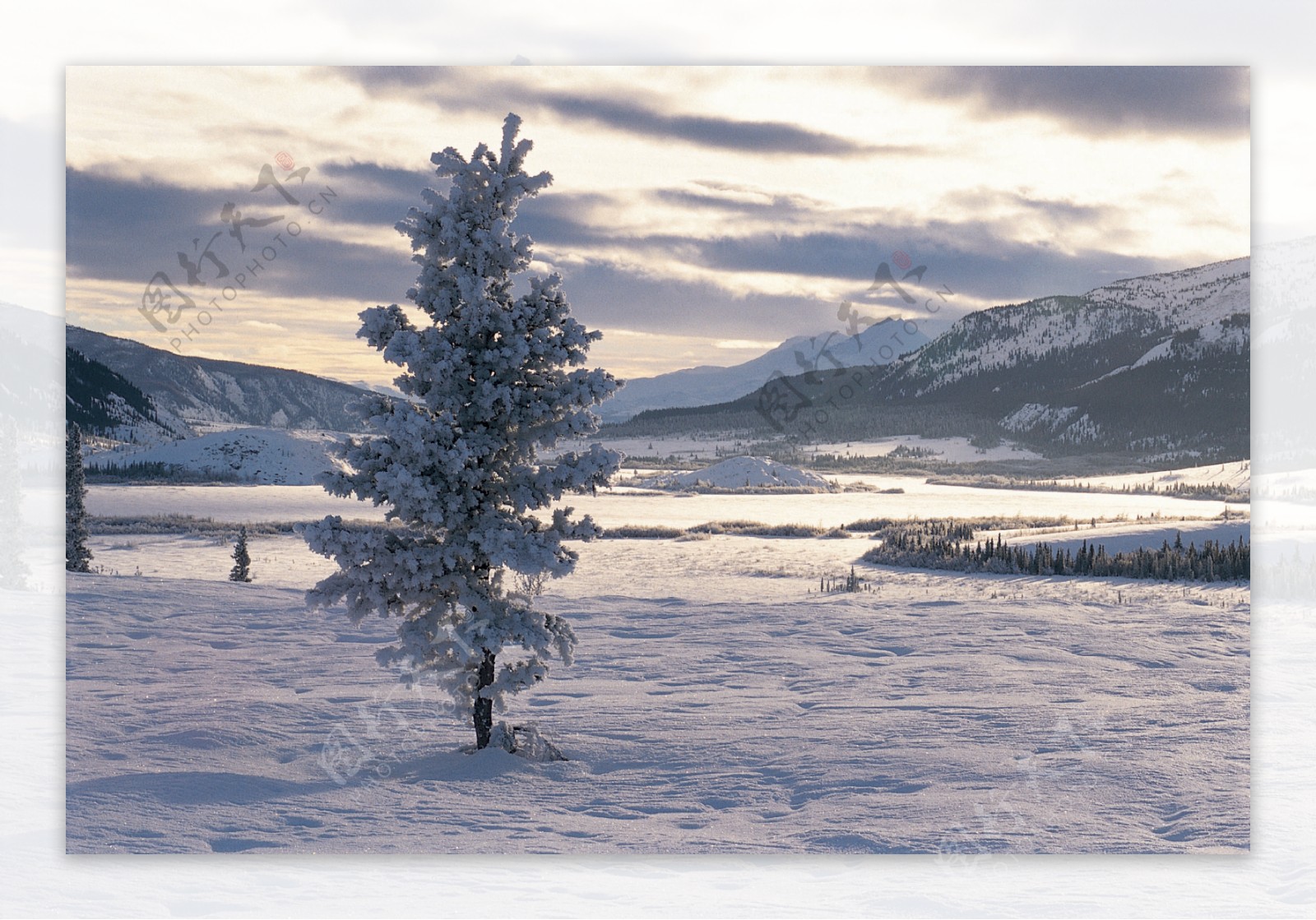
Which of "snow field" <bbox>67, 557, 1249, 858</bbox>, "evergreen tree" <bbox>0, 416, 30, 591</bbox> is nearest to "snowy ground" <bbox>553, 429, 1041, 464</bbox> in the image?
"snow field" <bbox>67, 557, 1249, 858</bbox>

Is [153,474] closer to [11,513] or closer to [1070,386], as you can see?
[11,513]

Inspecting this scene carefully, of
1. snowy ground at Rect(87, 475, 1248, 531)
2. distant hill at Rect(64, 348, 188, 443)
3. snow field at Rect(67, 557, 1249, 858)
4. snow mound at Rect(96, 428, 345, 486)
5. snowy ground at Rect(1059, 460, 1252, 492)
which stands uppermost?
distant hill at Rect(64, 348, 188, 443)

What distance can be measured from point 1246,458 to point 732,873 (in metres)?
7.51

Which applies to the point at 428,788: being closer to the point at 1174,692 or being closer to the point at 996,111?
the point at 1174,692

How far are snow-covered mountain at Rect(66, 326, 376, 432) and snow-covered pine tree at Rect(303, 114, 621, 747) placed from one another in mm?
2242

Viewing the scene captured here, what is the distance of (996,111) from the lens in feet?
33.9

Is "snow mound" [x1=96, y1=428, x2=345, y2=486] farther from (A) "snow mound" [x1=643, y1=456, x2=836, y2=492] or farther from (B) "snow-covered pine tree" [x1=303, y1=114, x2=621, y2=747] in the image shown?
(B) "snow-covered pine tree" [x1=303, y1=114, x2=621, y2=747]

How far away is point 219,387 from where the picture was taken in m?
14.9

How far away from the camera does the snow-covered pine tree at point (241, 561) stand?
39.1ft

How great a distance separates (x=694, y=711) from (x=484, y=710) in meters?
1.94

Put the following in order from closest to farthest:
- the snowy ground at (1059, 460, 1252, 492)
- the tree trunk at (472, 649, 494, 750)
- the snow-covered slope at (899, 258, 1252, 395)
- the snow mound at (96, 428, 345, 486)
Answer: the tree trunk at (472, 649, 494, 750) → the snowy ground at (1059, 460, 1252, 492) → the snow-covered slope at (899, 258, 1252, 395) → the snow mound at (96, 428, 345, 486)

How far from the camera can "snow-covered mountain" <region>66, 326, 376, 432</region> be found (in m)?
11.0

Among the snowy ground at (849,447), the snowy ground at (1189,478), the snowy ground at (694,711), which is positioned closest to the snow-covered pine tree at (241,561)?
the snowy ground at (694,711)

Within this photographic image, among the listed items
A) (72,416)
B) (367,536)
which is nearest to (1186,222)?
(367,536)
